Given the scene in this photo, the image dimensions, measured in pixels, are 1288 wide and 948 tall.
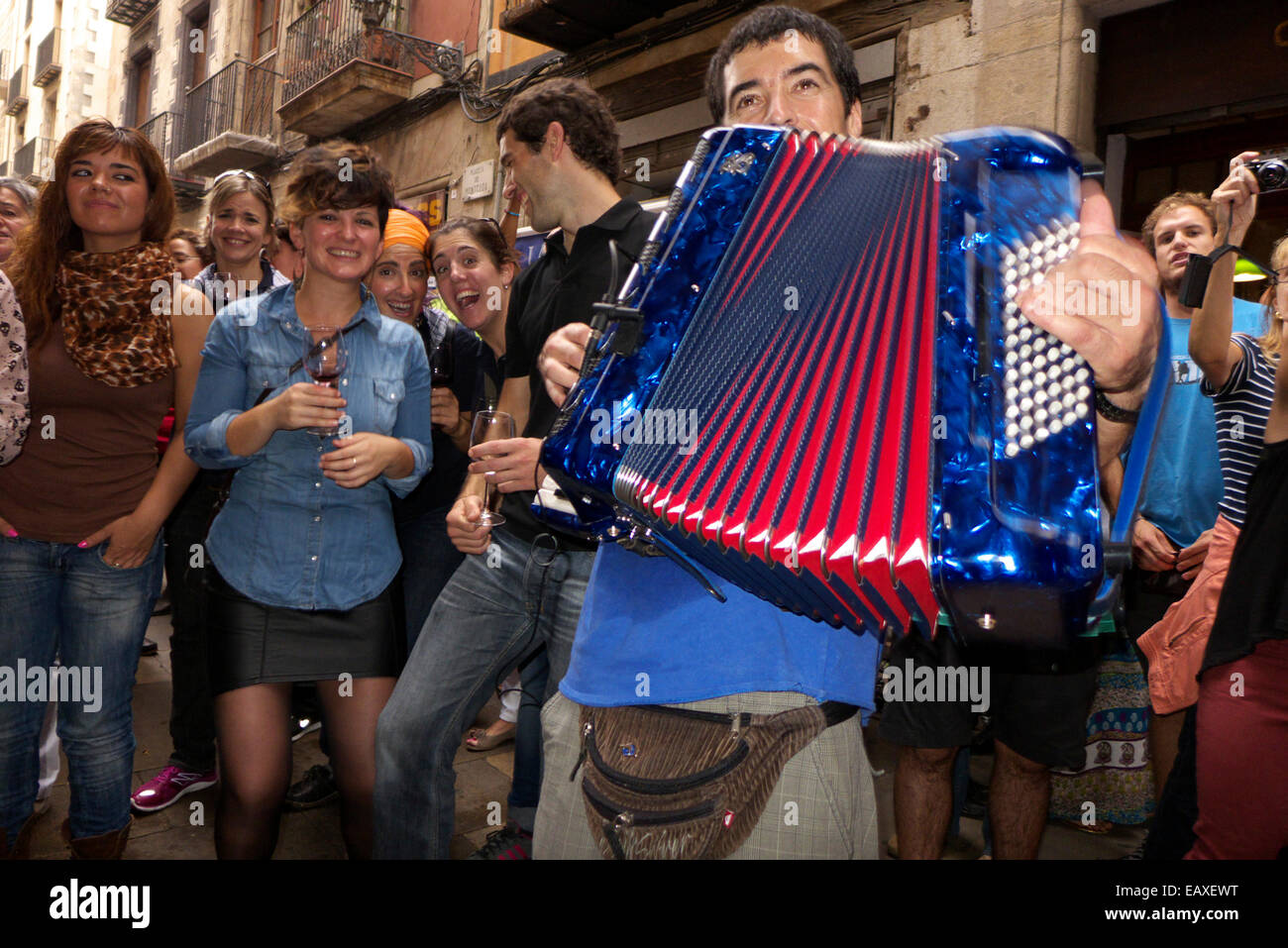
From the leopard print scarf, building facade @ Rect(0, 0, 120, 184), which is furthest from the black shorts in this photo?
building facade @ Rect(0, 0, 120, 184)

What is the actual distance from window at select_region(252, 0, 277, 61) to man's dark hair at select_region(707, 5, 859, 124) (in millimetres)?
14019

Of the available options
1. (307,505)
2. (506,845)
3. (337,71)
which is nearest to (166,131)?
(337,71)

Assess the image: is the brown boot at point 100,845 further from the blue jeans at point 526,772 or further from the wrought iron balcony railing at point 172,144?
the wrought iron balcony railing at point 172,144

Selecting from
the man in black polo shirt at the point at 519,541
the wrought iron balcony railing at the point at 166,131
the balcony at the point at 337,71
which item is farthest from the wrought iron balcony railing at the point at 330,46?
the man in black polo shirt at the point at 519,541

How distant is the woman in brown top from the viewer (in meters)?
2.28

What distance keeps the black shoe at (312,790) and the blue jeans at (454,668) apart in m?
1.40

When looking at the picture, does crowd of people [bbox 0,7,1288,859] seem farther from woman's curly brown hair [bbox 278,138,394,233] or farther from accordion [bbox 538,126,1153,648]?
accordion [bbox 538,126,1153,648]

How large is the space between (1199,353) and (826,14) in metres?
4.62

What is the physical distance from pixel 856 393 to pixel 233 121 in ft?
49.7

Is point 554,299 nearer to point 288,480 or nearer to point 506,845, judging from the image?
point 288,480

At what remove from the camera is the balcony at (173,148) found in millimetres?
14992

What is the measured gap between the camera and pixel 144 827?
118 inches
